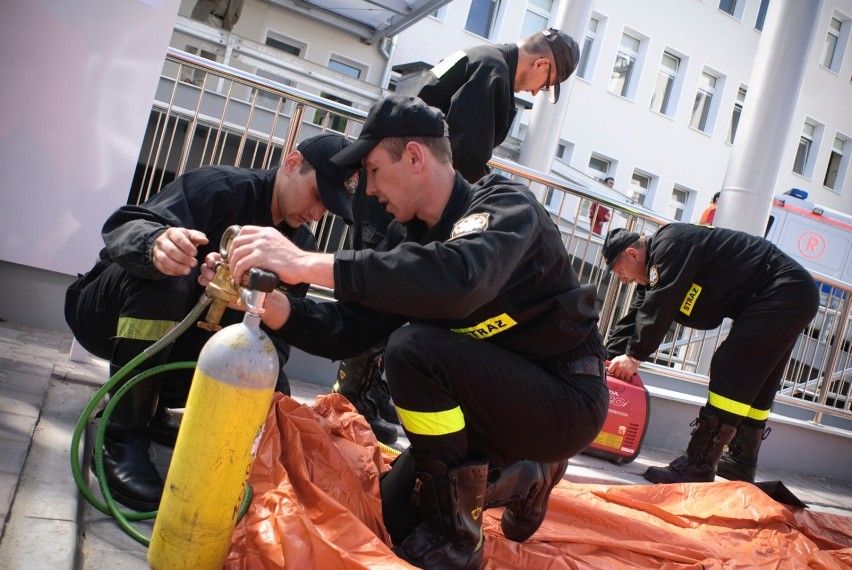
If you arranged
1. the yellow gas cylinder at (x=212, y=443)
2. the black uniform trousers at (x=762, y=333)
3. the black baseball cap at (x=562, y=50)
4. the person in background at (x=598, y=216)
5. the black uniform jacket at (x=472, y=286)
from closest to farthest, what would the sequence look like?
the yellow gas cylinder at (x=212, y=443)
the black uniform jacket at (x=472, y=286)
the black baseball cap at (x=562, y=50)
the black uniform trousers at (x=762, y=333)
the person in background at (x=598, y=216)

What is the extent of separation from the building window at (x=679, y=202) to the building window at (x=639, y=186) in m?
1.10

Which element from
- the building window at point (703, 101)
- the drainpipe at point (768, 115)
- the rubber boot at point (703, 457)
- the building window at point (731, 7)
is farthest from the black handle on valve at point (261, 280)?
the building window at point (731, 7)

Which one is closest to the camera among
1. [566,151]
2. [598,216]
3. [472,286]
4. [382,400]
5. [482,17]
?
[472,286]

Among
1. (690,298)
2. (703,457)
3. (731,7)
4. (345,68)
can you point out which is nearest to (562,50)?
(690,298)

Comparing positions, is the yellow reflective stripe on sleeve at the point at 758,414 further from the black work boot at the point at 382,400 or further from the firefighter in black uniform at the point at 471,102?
the firefighter in black uniform at the point at 471,102

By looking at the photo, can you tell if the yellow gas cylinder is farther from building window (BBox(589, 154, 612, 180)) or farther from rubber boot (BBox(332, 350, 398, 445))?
building window (BBox(589, 154, 612, 180))

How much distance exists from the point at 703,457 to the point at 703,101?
69.7 feet

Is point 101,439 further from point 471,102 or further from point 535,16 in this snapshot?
point 535,16

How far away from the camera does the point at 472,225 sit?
202cm

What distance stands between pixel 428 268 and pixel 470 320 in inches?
18.3

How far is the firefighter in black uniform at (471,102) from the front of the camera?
3.25m

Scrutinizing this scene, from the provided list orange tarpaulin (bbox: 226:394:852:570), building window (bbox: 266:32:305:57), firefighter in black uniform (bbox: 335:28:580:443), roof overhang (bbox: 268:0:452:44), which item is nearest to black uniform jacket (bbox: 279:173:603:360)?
orange tarpaulin (bbox: 226:394:852:570)

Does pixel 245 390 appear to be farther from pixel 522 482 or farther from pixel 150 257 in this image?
pixel 522 482

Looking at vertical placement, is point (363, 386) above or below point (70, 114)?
below
